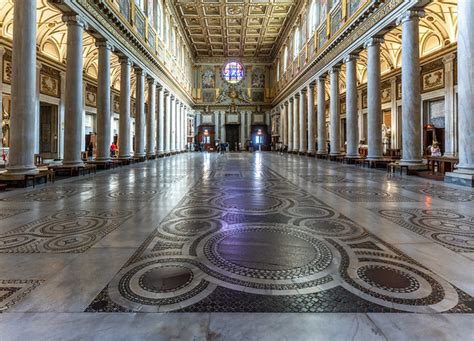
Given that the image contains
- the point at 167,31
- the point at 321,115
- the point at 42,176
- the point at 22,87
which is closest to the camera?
the point at 22,87

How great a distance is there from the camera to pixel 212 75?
43.6 m

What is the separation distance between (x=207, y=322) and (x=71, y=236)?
2.39 metres

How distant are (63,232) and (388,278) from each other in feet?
11.3

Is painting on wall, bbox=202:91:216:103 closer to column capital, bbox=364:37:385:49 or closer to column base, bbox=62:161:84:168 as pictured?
column capital, bbox=364:37:385:49

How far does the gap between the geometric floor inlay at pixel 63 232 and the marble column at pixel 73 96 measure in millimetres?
7082

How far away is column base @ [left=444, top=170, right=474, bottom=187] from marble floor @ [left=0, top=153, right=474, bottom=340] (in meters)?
3.45

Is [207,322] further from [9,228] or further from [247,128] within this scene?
[247,128]

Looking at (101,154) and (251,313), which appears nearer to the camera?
(251,313)

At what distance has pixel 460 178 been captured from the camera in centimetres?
786

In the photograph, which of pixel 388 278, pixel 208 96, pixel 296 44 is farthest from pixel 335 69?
pixel 208 96

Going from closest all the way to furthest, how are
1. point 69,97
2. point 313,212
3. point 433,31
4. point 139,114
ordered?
point 313,212, point 69,97, point 139,114, point 433,31

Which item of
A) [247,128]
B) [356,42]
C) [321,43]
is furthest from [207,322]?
[247,128]

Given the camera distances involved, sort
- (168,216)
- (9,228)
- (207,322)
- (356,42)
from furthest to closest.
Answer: (356,42) < (168,216) < (9,228) < (207,322)

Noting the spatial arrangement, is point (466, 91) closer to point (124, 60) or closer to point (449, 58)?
point (449, 58)
